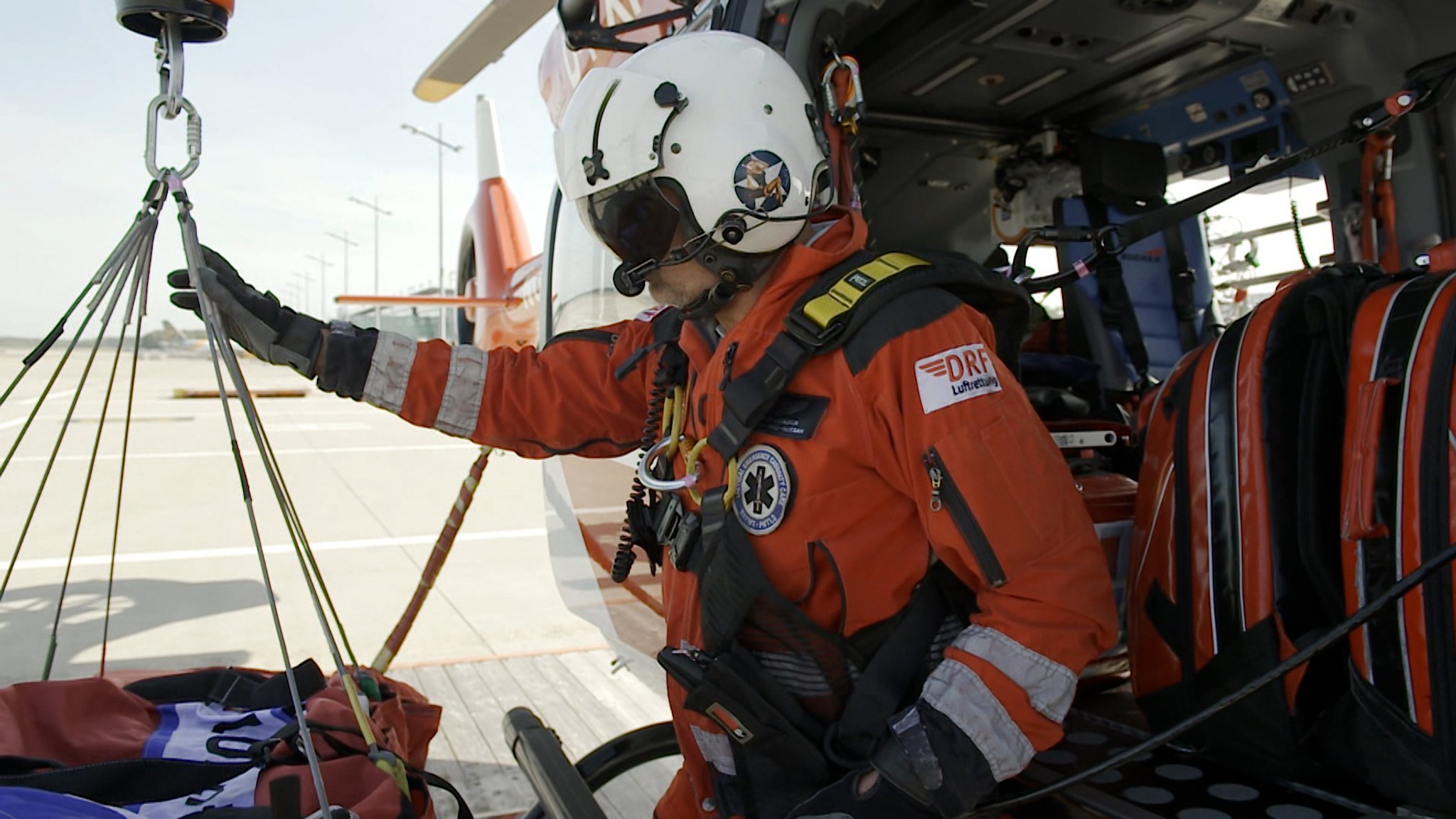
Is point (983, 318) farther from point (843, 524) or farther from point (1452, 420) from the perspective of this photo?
point (1452, 420)

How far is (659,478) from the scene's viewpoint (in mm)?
1629

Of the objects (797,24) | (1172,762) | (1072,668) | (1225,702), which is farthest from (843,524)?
(797,24)

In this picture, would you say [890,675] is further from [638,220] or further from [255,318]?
[255,318]

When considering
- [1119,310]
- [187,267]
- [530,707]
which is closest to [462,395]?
[187,267]

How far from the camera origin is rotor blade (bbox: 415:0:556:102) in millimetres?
4074

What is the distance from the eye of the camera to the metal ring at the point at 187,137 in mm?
1306

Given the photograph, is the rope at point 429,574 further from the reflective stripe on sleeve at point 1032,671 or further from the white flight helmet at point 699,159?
the reflective stripe on sleeve at point 1032,671

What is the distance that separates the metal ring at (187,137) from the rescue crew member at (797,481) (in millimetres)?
287

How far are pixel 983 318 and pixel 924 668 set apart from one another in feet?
1.77

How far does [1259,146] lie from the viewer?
3.02 m

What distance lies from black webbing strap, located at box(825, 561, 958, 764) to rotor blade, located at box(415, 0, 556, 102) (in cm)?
321

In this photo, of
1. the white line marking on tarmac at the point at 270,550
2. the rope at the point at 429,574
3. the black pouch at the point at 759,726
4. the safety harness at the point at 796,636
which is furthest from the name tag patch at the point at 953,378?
the white line marking on tarmac at the point at 270,550

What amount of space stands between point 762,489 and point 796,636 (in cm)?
22

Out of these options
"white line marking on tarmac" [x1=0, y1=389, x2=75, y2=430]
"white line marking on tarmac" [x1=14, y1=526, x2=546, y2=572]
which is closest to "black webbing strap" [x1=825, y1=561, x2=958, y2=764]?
"white line marking on tarmac" [x1=14, y1=526, x2=546, y2=572]
